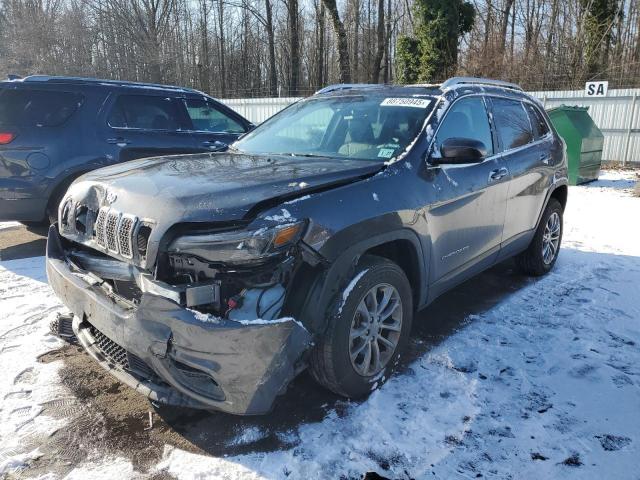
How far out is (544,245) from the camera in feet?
17.0

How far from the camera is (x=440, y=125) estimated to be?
347 cm

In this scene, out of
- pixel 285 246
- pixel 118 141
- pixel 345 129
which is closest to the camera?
pixel 285 246

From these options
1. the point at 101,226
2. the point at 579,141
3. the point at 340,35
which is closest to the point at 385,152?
→ the point at 101,226

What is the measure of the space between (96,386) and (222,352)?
55.4 inches

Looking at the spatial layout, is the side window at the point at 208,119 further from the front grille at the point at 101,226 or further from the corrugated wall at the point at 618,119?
the corrugated wall at the point at 618,119

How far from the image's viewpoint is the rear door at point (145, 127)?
6.02 meters

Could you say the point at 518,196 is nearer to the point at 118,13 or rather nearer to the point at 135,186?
the point at 135,186

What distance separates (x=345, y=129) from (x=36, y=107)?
12.7 feet

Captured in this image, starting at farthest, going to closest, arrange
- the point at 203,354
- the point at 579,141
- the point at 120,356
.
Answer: the point at 579,141 → the point at 120,356 → the point at 203,354

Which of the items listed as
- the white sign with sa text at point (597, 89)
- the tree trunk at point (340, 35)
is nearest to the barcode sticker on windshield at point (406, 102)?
the white sign with sa text at point (597, 89)

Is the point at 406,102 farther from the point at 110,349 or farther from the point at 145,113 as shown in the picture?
the point at 145,113

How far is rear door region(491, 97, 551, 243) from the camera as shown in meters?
4.27

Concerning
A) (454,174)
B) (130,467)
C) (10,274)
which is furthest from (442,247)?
(10,274)

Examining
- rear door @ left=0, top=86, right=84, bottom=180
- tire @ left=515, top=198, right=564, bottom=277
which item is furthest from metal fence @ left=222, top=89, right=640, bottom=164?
tire @ left=515, top=198, right=564, bottom=277
